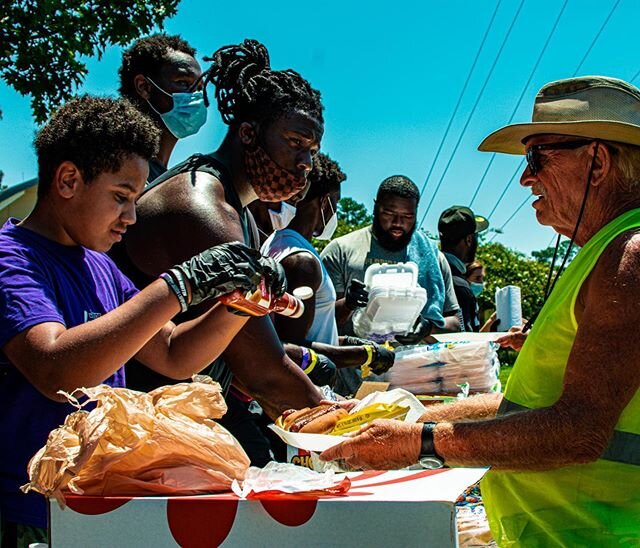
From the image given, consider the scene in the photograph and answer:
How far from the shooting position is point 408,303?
479 cm

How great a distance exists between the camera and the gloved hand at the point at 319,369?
3543 millimetres

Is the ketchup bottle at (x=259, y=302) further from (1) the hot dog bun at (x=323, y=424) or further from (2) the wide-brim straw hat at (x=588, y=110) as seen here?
(2) the wide-brim straw hat at (x=588, y=110)

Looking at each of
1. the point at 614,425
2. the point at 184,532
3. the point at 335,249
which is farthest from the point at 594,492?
the point at 335,249

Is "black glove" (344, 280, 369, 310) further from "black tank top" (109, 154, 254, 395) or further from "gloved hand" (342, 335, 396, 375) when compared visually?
"black tank top" (109, 154, 254, 395)

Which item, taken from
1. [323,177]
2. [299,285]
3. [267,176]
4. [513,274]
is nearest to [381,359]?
[299,285]

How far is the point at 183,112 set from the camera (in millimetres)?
4500

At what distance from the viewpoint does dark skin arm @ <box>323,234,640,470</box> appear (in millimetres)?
1634

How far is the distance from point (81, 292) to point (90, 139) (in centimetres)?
41

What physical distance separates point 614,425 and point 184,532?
2.89ft

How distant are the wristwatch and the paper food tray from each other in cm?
23

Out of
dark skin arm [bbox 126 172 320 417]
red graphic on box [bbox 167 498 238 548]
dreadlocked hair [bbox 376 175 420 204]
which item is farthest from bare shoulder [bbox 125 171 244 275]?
dreadlocked hair [bbox 376 175 420 204]

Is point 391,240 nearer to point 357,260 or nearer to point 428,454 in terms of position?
point 357,260

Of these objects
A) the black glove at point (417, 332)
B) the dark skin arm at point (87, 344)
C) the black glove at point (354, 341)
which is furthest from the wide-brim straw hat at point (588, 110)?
the black glove at point (417, 332)

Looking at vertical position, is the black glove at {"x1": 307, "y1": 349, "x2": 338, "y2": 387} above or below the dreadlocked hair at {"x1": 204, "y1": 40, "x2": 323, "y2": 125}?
below
